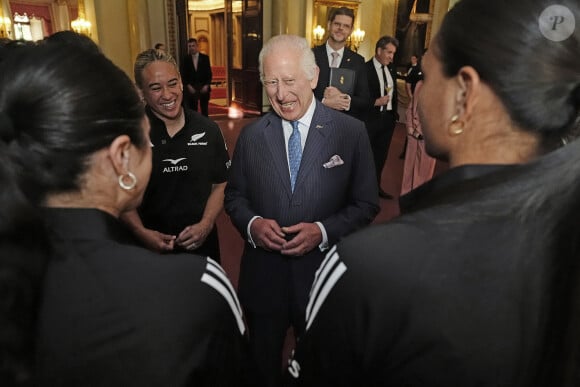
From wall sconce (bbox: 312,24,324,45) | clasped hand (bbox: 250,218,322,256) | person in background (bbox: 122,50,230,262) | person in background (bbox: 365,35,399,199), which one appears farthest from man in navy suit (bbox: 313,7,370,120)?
wall sconce (bbox: 312,24,324,45)

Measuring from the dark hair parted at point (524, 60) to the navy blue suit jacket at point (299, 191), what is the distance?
0.94 meters

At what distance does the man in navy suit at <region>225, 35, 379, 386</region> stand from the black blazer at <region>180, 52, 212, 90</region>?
715 centimetres

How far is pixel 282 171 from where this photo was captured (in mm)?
1648

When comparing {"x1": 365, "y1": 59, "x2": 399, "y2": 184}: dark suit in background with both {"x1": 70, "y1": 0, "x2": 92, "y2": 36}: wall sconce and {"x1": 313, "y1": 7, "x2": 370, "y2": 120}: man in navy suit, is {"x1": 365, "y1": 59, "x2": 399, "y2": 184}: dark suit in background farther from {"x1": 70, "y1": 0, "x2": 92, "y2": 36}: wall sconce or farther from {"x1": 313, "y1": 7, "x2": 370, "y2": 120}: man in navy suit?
{"x1": 70, "y1": 0, "x2": 92, "y2": 36}: wall sconce

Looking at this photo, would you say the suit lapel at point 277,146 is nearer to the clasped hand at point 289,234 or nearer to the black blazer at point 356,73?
the clasped hand at point 289,234

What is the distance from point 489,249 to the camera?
66 cm

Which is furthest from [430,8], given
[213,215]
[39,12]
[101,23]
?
[39,12]

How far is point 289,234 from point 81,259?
0.99 meters

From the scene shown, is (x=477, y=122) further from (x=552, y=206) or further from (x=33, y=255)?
(x=33, y=255)

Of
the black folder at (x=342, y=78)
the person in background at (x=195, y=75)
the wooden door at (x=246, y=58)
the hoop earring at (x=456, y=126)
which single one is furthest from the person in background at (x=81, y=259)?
the wooden door at (x=246, y=58)

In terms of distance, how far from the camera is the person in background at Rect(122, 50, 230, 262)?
6.51ft

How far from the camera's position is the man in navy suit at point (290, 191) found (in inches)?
→ 64.6

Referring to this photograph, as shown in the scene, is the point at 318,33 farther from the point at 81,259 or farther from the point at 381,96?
the point at 81,259

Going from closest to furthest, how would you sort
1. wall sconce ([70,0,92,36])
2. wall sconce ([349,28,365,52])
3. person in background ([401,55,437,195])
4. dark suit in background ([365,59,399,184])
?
person in background ([401,55,437,195]) → dark suit in background ([365,59,399,184]) → wall sconce ([70,0,92,36]) → wall sconce ([349,28,365,52])
